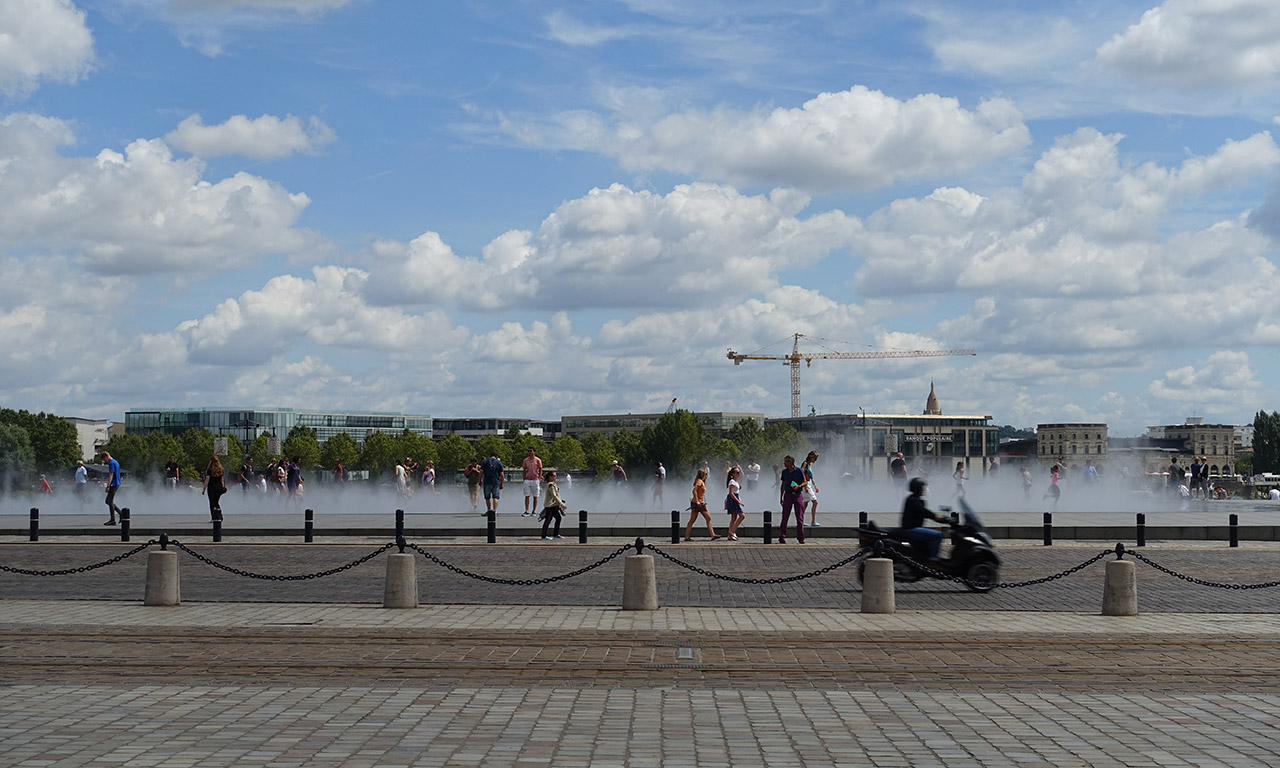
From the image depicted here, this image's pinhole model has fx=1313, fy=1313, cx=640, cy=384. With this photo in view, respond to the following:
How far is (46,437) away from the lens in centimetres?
14038

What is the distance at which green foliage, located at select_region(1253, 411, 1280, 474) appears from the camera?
17688cm

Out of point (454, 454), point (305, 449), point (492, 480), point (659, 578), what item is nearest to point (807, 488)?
point (492, 480)

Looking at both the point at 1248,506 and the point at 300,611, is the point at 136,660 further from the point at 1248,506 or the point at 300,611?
the point at 1248,506

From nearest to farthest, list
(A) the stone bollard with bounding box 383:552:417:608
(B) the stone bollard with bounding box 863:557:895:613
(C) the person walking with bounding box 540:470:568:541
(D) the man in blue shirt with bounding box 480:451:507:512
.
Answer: (B) the stone bollard with bounding box 863:557:895:613, (A) the stone bollard with bounding box 383:552:417:608, (C) the person walking with bounding box 540:470:568:541, (D) the man in blue shirt with bounding box 480:451:507:512

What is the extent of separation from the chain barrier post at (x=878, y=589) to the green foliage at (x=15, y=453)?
112347 millimetres

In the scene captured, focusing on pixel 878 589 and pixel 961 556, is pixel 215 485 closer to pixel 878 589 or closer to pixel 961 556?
pixel 961 556

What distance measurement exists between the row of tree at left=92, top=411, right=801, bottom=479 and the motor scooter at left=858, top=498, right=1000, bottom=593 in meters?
106

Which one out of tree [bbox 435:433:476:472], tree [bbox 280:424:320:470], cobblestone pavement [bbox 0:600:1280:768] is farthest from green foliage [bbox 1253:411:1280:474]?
cobblestone pavement [bbox 0:600:1280:768]

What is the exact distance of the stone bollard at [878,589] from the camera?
1462 cm

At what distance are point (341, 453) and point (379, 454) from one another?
463 cm

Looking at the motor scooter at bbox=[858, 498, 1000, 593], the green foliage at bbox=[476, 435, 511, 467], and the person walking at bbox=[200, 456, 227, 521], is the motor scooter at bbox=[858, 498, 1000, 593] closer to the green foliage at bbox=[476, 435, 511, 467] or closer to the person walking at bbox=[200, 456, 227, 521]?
the person walking at bbox=[200, 456, 227, 521]

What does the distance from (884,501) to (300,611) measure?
104ft

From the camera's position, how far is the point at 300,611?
14656 millimetres

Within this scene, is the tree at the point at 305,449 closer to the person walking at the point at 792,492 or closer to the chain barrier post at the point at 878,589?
the person walking at the point at 792,492
